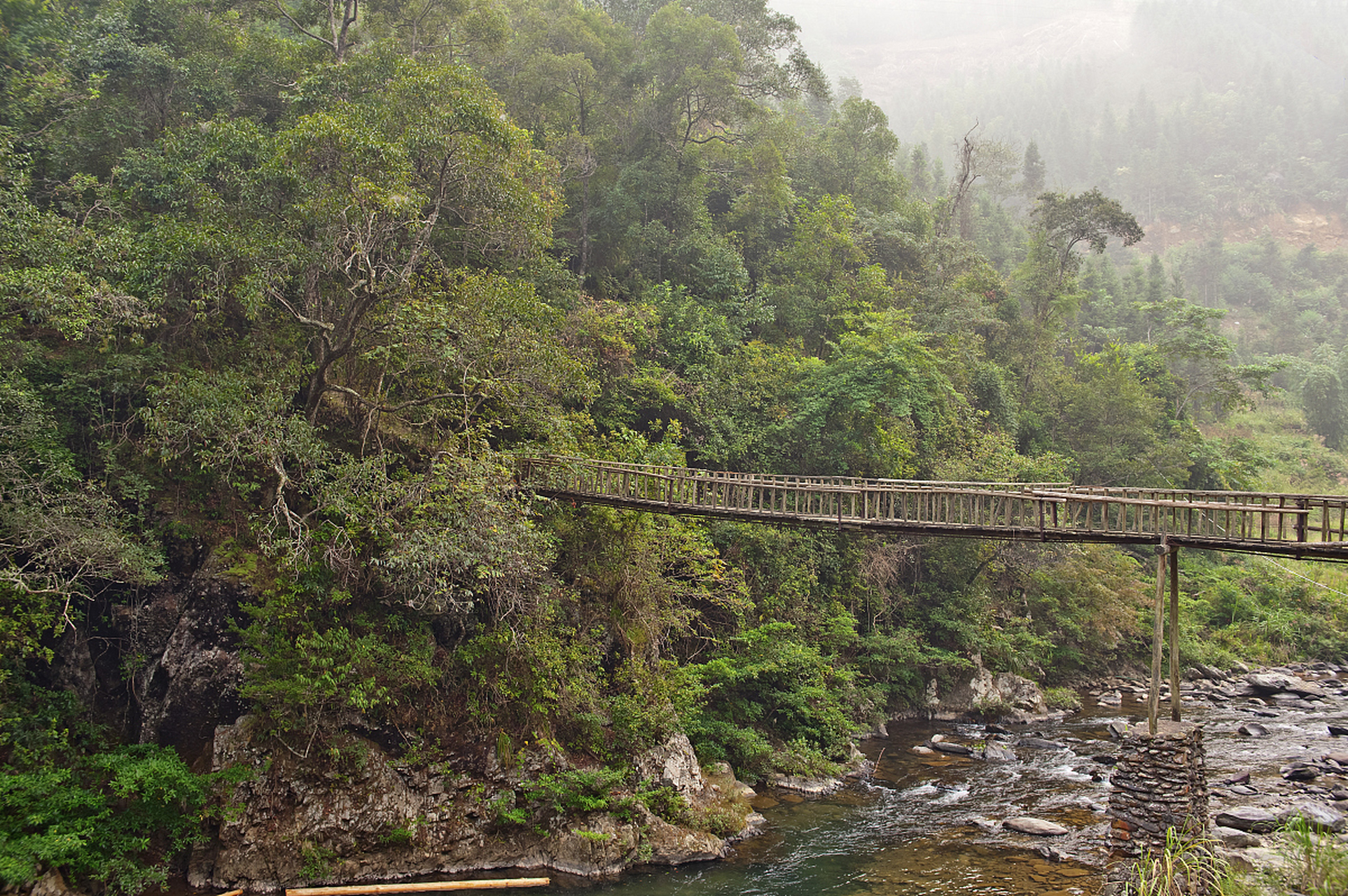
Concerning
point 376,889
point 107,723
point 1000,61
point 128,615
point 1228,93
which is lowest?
point 376,889

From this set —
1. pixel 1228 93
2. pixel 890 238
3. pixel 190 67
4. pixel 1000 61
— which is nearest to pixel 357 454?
pixel 190 67

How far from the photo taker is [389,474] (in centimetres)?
1384

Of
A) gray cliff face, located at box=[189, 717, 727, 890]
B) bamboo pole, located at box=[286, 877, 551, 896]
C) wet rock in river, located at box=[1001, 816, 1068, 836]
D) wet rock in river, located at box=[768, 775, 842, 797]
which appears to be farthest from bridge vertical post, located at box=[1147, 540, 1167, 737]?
bamboo pole, located at box=[286, 877, 551, 896]

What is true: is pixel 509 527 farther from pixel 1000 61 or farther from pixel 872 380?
pixel 1000 61

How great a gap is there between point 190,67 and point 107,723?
42.4 feet

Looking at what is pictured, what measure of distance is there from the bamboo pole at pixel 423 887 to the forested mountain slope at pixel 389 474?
406 millimetres

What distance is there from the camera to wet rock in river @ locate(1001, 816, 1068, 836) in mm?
11945

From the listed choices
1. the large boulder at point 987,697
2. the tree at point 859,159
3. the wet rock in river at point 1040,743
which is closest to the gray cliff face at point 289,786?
the wet rock in river at point 1040,743

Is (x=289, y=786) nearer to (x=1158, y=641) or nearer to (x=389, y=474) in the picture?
(x=389, y=474)

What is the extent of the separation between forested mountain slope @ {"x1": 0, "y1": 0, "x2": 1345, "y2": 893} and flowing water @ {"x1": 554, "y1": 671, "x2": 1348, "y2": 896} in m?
0.96

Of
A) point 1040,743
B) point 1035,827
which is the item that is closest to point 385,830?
point 1035,827

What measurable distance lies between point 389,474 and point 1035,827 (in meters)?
12.6

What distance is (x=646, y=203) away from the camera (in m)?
23.8

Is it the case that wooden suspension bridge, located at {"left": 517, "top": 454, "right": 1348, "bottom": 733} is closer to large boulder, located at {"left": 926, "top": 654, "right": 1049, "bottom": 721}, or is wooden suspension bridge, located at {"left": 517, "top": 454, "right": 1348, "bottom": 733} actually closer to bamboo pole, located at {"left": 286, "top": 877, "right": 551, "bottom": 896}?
bamboo pole, located at {"left": 286, "top": 877, "right": 551, "bottom": 896}
